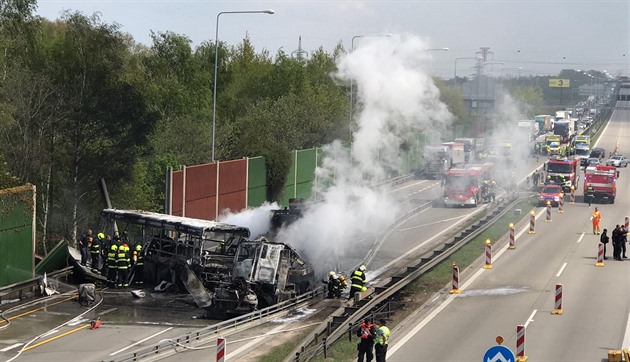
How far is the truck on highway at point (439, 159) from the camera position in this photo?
69.1 metres

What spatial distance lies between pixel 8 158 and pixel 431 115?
25892 millimetres

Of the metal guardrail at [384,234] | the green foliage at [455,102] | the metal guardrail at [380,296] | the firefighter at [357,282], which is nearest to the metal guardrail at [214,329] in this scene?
the firefighter at [357,282]

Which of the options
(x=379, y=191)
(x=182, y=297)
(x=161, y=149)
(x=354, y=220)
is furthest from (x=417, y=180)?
(x=182, y=297)

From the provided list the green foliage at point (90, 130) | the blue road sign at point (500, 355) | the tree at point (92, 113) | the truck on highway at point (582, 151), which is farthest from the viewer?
the truck on highway at point (582, 151)

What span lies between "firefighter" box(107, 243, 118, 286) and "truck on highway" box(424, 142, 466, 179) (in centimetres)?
4012

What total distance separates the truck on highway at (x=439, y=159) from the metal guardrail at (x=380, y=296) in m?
22.1

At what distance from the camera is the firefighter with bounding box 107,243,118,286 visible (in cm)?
3084

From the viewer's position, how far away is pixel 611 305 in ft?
99.2

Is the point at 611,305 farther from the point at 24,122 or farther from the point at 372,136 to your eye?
the point at 24,122

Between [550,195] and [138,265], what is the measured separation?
34212 millimetres

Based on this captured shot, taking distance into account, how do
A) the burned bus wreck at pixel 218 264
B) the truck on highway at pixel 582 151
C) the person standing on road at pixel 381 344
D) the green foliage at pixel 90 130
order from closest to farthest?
the person standing on road at pixel 381 344 < the burned bus wreck at pixel 218 264 < the green foliage at pixel 90 130 < the truck on highway at pixel 582 151

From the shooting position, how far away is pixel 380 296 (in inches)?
1112

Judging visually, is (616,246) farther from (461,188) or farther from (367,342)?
(367,342)

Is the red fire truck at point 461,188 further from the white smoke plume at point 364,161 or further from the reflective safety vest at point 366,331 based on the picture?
the reflective safety vest at point 366,331
